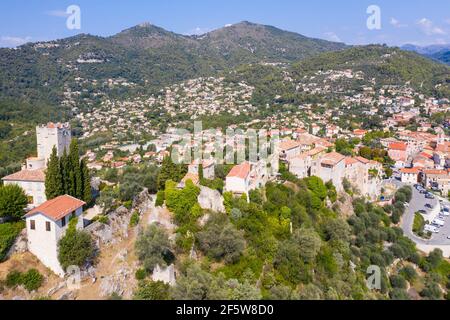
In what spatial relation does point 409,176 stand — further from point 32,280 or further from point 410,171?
point 32,280

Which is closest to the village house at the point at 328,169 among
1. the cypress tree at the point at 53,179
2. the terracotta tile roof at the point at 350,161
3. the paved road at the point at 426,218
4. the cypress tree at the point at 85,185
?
the terracotta tile roof at the point at 350,161

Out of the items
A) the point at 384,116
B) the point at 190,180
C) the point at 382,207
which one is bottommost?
the point at 382,207

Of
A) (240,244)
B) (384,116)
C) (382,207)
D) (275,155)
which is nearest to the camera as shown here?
(240,244)

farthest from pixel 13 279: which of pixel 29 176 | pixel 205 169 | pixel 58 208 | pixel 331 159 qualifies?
pixel 331 159
